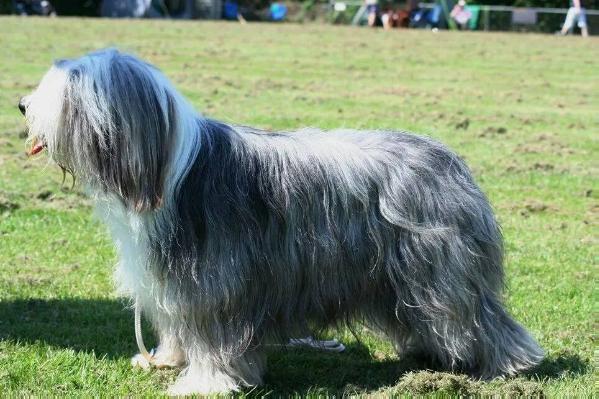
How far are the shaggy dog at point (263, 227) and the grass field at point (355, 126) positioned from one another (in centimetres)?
29

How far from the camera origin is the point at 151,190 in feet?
13.6

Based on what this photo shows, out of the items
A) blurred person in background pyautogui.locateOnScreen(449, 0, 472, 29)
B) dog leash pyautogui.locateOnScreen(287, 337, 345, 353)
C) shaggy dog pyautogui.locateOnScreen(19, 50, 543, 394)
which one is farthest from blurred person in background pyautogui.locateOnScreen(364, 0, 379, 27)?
shaggy dog pyautogui.locateOnScreen(19, 50, 543, 394)

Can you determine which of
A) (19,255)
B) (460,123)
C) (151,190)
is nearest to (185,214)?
(151,190)

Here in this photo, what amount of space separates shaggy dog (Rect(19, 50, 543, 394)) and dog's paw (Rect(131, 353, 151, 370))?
162 mm

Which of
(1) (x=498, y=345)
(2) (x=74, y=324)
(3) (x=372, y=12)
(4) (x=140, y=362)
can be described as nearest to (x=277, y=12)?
(3) (x=372, y=12)

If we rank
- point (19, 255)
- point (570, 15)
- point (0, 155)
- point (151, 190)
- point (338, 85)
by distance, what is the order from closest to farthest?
point (151, 190), point (19, 255), point (0, 155), point (338, 85), point (570, 15)

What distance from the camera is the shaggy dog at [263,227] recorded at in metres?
4.16

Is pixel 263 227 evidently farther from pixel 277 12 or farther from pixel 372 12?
pixel 277 12

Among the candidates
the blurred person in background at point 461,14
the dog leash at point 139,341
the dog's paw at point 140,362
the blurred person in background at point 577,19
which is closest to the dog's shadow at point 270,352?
the dog's paw at point 140,362

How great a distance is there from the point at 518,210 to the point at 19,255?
14.3ft

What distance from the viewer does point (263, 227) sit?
4.40m

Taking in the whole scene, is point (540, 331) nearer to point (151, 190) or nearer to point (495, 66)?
point (151, 190)

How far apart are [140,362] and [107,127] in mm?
1457

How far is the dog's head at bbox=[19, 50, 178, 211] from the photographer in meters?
4.11
